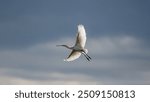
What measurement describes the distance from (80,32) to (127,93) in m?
3.76

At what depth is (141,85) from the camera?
23359 mm

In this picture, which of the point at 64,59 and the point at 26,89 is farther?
the point at 64,59

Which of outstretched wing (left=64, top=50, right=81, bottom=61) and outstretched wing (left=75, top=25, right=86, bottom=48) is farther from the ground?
outstretched wing (left=75, top=25, right=86, bottom=48)

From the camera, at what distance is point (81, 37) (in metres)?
24.9

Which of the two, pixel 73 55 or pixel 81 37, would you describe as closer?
pixel 81 37

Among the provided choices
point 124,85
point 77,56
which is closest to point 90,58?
point 77,56

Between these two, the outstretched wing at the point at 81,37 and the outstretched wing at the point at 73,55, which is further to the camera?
the outstretched wing at the point at 73,55

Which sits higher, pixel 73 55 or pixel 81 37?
pixel 81 37

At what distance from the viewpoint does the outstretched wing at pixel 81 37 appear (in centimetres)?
2462

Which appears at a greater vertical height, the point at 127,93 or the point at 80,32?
the point at 80,32

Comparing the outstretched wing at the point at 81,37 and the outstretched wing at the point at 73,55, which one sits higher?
the outstretched wing at the point at 81,37

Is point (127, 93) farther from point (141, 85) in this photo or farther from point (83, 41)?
point (83, 41)

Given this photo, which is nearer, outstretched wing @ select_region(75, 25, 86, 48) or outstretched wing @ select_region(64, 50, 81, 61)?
outstretched wing @ select_region(75, 25, 86, 48)

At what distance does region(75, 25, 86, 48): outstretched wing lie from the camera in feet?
80.8
